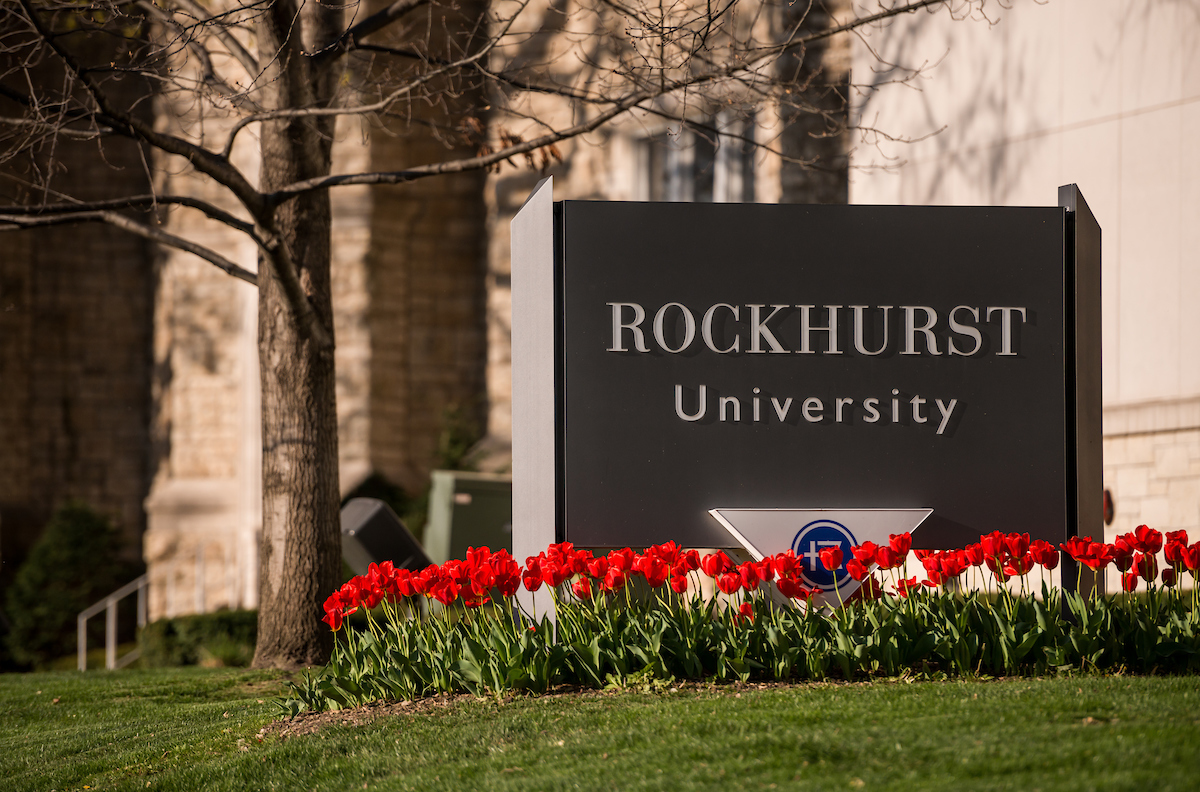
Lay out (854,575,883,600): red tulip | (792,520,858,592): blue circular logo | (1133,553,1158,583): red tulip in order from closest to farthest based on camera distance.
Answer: (1133,553,1158,583): red tulip, (854,575,883,600): red tulip, (792,520,858,592): blue circular logo

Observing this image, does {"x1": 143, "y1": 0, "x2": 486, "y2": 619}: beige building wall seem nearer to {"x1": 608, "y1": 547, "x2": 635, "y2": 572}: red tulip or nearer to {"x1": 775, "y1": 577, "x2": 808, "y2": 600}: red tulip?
{"x1": 608, "y1": 547, "x2": 635, "y2": 572}: red tulip

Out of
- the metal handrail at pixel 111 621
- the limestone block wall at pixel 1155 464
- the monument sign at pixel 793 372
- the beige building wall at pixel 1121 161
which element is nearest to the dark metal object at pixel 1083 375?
the monument sign at pixel 793 372

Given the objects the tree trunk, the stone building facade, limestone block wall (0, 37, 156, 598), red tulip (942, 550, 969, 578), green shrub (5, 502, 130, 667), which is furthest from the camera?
limestone block wall (0, 37, 156, 598)

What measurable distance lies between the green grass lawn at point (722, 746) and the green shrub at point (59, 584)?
9536 millimetres

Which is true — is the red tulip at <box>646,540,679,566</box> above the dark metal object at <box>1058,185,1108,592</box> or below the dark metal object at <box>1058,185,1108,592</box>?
below

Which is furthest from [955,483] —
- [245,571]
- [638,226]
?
[245,571]

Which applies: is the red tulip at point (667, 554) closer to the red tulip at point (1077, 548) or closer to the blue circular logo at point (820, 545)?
the blue circular logo at point (820, 545)

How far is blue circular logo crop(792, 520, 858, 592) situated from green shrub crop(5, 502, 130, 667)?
1165 cm

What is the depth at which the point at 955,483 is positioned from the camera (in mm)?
5629

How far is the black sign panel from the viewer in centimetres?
553

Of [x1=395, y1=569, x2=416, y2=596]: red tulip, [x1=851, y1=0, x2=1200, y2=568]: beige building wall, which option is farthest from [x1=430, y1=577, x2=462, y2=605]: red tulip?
[x1=851, y1=0, x2=1200, y2=568]: beige building wall

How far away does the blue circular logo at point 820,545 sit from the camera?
216 inches

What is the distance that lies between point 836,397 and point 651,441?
942 millimetres

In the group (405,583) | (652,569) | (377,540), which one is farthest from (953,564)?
(377,540)
